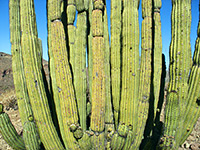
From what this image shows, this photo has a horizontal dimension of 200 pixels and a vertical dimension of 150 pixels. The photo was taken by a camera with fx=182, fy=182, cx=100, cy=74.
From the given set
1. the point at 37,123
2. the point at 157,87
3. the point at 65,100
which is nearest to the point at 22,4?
the point at 65,100

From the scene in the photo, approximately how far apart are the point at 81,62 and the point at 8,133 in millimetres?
2060

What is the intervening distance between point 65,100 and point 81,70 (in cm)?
89

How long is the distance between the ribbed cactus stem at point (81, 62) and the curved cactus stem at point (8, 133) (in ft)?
4.68

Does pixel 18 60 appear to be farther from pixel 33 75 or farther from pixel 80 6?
pixel 80 6

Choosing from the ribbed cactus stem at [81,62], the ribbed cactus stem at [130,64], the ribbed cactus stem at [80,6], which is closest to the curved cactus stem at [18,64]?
the ribbed cactus stem at [81,62]

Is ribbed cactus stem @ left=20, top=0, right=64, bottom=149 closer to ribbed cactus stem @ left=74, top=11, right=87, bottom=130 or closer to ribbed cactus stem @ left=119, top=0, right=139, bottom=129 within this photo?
ribbed cactus stem @ left=74, top=11, right=87, bottom=130

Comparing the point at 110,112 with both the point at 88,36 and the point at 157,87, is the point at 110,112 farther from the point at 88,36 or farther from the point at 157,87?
the point at 88,36

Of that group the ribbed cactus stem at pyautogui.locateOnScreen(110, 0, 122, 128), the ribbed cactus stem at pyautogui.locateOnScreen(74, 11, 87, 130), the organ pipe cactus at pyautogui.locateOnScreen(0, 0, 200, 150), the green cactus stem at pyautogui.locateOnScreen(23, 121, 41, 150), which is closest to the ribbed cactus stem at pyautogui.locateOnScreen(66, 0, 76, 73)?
the organ pipe cactus at pyautogui.locateOnScreen(0, 0, 200, 150)

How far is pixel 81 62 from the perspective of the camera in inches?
150

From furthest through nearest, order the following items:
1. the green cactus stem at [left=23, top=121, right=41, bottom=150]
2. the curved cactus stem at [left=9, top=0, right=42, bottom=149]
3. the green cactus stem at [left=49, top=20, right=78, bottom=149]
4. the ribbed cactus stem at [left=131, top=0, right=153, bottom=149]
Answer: the curved cactus stem at [left=9, top=0, right=42, bottom=149] < the green cactus stem at [left=23, top=121, right=41, bottom=150] < the ribbed cactus stem at [left=131, top=0, right=153, bottom=149] < the green cactus stem at [left=49, top=20, right=78, bottom=149]

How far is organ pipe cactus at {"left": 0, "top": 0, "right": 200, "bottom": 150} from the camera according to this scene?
2953mm

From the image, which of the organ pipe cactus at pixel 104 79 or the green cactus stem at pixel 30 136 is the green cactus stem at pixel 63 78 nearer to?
the organ pipe cactus at pixel 104 79

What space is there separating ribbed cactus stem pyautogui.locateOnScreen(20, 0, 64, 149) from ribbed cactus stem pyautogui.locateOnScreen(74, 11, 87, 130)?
667 mm

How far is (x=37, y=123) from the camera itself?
3.38 metres
